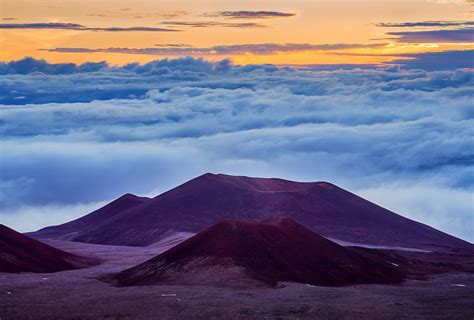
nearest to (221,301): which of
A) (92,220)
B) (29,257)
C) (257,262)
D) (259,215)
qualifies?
(257,262)

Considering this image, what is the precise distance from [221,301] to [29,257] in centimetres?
2175

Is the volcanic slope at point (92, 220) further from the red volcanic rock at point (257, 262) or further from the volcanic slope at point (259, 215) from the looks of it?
the red volcanic rock at point (257, 262)

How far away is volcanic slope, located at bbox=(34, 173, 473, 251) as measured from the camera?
91.9 metres

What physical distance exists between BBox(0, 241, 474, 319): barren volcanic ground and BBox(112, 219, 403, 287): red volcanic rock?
6.41 feet

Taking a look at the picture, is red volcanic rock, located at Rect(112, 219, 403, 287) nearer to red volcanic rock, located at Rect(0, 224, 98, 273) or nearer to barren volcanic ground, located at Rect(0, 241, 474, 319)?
barren volcanic ground, located at Rect(0, 241, 474, 319)

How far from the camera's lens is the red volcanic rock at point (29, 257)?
2288 inches

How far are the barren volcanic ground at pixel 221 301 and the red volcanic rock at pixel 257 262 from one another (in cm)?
195

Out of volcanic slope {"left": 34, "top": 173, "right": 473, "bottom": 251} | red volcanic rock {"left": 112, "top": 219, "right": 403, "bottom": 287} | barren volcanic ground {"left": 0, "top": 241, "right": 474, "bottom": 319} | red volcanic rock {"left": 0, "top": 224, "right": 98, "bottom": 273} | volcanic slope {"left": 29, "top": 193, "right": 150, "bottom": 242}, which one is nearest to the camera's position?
barren volcanic ground {"left": 0, "top": 241, "right": 474, "bottom": 319}

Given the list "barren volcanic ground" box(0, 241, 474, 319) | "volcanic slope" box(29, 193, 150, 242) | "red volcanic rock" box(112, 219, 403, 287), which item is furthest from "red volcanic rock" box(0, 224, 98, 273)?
"volcanic slope" box(29, 193, 150, 242)

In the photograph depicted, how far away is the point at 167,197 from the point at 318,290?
5545 cm

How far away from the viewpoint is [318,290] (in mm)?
49125

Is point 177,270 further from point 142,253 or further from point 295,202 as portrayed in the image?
point 295,202

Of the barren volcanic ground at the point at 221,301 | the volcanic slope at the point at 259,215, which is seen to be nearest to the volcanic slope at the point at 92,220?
the volcanic slope at the point at 259,215

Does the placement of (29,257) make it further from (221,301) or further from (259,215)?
(259,215)
